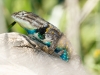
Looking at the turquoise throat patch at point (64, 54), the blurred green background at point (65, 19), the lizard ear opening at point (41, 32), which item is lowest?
the turquoise throat patch at point (64, 54)

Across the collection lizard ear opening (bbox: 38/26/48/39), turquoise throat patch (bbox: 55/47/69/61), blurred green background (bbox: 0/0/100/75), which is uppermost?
blurred green background (bbox: 0/0/100/75)

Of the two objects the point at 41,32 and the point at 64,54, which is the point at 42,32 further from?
the point at 64,54

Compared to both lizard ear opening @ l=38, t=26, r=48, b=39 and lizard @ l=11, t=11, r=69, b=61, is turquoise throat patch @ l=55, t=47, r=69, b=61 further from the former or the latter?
lizard ear opening @ l=38, t=26, r=48, b=39

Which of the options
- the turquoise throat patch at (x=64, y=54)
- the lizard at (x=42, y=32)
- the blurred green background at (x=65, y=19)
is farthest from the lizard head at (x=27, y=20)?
the blurred green background at (x=65, y=19)

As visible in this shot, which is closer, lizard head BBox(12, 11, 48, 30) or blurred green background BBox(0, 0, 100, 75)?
lizard head BBox(12, 11, 48, 30)

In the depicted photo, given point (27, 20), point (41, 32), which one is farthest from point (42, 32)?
point (27, 20)

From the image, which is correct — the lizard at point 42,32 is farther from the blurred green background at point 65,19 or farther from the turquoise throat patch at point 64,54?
the blurred green background at point 65,19

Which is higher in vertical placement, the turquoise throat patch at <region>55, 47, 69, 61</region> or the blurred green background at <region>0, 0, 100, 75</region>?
the blurred green background at <region>0, 0, 100, 75</region>

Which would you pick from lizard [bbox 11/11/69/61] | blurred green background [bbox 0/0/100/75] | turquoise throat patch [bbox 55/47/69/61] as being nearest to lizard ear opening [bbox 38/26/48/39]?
lizard [bbox 11/11/69/61]

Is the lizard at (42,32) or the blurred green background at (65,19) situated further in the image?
the blurred green background at (65,19)
